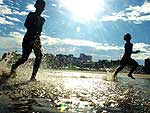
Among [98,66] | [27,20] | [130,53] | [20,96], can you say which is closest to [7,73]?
[27,20]

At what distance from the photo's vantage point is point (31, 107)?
19.5ft

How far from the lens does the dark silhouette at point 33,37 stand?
39.3 ft

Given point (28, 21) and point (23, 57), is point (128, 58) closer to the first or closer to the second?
point (28, 21)

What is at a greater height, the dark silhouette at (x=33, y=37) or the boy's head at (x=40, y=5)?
the boy's head at (x=40, y=5)

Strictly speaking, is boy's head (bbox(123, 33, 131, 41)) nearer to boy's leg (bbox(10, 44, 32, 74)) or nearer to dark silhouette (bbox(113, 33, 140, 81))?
dark silhouette (bbox(113, 33, 140, 81))

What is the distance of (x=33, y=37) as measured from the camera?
12.1 meters

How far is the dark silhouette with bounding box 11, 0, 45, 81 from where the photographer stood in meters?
12.0

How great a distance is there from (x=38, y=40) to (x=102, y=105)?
589 centimetres

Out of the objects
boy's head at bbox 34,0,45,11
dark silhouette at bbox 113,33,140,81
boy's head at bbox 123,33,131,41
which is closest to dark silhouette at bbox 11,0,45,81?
boy's head at bbox 34,0,45,11

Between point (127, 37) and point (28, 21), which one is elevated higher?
point (127, 37)

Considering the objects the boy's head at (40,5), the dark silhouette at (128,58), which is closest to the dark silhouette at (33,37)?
the boy's head at (40,5)

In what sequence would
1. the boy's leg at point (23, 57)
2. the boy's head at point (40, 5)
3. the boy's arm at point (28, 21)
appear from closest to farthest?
the boy's leg at point (23, 57)
the boy's arm at point (28, 21)
the boy's head at point (40, 5)

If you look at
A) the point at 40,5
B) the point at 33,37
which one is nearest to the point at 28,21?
the point at 33,37

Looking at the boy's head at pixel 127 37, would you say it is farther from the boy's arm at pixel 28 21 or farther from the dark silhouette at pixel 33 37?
the boy's arm at pixel 28 21
